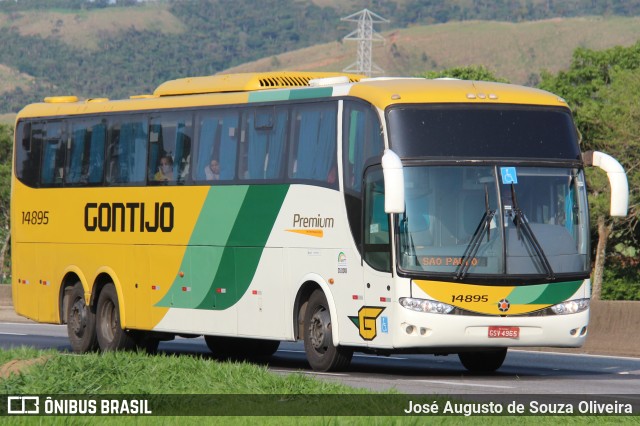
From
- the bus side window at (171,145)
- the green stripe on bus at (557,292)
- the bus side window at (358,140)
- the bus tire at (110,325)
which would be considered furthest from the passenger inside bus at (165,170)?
the green stripe on bus at (557,292)

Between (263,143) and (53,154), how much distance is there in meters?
5.43

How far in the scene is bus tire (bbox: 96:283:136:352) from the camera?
22.5 meters

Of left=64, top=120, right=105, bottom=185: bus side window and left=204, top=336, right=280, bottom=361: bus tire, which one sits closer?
left=204, top=336, right=280, bottom=361: bus tire

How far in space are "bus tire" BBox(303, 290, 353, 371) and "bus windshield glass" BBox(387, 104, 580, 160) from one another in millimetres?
2382

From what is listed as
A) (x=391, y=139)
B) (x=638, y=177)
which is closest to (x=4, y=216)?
(x=638, y=177)

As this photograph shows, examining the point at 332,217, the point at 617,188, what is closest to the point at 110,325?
the point at 332,217

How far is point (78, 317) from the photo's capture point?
23.4 meters

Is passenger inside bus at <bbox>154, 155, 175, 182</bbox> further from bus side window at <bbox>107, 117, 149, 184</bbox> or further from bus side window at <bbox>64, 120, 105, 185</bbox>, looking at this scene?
bus side window at <bbox>64, 120, 105, 185</bbox>

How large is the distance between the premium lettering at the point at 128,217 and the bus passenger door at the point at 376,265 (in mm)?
4412

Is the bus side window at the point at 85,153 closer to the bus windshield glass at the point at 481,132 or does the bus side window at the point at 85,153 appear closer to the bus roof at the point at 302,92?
the bus roof at the point at 302,92

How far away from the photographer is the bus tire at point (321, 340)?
18.4m

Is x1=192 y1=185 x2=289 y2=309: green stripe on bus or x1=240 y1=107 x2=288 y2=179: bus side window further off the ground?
x1=240 y1=107 x2=288 y2=179: bus side window

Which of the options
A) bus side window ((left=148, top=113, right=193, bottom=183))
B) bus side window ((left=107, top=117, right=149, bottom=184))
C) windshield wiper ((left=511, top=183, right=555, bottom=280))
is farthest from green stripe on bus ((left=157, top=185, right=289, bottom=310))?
windshield wiper ((left=511, top=183, right=555, bottom=280))

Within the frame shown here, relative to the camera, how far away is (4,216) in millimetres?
91312
